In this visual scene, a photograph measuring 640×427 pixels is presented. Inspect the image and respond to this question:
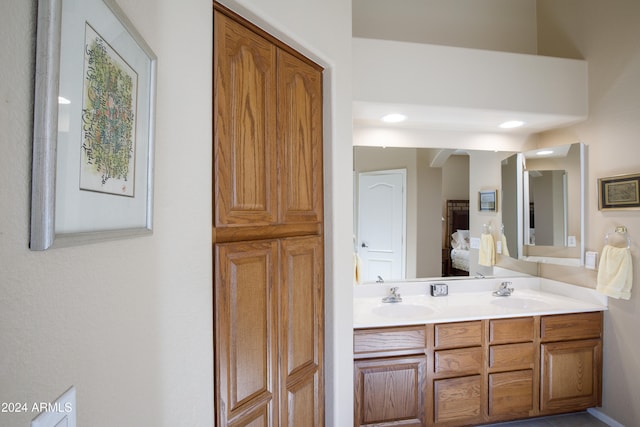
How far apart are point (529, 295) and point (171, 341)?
2944mm

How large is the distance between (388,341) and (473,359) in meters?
0.65

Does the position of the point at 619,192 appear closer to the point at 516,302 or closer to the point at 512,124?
the point at 512,124

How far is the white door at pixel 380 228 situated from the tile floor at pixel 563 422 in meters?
1.35

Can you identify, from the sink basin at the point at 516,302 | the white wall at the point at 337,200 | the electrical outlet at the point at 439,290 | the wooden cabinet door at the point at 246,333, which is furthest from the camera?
the electrical outlet at the point at 439,290

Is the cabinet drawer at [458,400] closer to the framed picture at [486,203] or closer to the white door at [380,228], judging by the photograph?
the white door at [380,228]

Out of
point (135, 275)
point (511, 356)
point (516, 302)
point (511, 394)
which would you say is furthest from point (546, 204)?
point (135, 275)

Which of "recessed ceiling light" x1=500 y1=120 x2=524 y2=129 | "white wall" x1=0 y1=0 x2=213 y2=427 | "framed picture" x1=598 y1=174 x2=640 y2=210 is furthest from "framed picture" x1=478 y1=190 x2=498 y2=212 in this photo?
"white wall" x1=0 y1=0 x2=213 y2=427

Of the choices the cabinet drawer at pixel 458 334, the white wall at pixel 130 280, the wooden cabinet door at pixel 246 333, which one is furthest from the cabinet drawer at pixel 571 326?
the white wall at pixel 130 280

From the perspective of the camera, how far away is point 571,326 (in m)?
2.45

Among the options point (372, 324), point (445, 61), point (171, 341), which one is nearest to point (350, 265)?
point (372, 324)

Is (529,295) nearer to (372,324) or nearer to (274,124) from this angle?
(372,324)

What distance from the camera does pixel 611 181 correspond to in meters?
2.40

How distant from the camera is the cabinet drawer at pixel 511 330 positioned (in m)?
2.32

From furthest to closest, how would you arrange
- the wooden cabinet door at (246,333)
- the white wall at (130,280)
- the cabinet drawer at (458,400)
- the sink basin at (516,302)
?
the sink basin at (516,302), the cabinet drawer at (458,400), the wooden cabinet door at (246,333), the white wall at (130,280)
